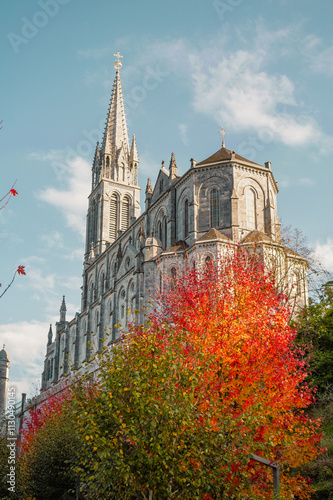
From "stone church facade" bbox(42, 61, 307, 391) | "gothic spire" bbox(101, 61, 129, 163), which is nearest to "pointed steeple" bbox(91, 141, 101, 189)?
"gothic spire" bbox(101, 61, 129, 163)

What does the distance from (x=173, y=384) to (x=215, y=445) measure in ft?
5.98

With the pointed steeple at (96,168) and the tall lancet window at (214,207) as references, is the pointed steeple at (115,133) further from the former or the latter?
the tall lancet window at (214,207)

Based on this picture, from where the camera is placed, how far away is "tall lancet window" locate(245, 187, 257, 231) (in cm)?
4344

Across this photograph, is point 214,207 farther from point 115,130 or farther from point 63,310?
point 63,310

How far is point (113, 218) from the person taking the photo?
248 ft

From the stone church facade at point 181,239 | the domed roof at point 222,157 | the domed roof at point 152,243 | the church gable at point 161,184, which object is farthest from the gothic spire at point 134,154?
the domed roof at point 152,243

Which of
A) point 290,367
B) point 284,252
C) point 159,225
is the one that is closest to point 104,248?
point 159,225

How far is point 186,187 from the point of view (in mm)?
45938

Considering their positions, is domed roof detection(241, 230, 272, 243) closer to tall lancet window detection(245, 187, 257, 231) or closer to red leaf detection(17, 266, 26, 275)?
tall lancet window detection(245, 187, 257, 231)

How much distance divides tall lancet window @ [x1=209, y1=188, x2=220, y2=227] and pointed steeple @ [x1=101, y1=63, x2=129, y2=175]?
36327mm

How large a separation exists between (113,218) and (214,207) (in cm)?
3385

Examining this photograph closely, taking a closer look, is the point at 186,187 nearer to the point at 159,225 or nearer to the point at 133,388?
the point at 159,225

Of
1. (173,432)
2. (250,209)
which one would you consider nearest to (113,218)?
(250,209)

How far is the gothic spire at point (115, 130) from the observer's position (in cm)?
7825
